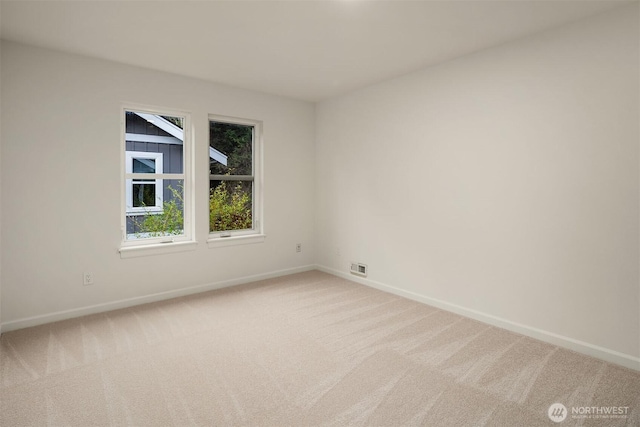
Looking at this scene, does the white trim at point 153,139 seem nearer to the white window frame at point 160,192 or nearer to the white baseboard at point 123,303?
the white window frame at point 160,192

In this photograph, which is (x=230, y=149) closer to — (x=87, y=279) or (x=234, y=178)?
(x=234, y=178)

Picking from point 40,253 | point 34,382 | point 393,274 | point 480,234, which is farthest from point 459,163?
point 40,253

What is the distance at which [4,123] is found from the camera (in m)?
3.03

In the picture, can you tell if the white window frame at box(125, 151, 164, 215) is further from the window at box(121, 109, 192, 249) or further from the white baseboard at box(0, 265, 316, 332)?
the white baseboard at box(0, 265, 316, 332)

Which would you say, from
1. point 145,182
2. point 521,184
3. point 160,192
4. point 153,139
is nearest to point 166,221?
point 160,192

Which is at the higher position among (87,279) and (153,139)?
(153,139)

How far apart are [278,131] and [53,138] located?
250 cm

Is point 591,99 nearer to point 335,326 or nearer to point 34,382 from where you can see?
point 335,326

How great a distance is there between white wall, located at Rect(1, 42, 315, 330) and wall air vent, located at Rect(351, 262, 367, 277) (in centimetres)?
169

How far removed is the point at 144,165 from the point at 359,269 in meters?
2.83

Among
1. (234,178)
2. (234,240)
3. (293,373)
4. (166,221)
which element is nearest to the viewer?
(293,373)

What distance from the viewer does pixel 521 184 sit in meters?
3.05

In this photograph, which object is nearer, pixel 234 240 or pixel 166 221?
pixel 166 221

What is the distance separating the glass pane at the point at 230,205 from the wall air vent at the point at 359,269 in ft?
4.85
